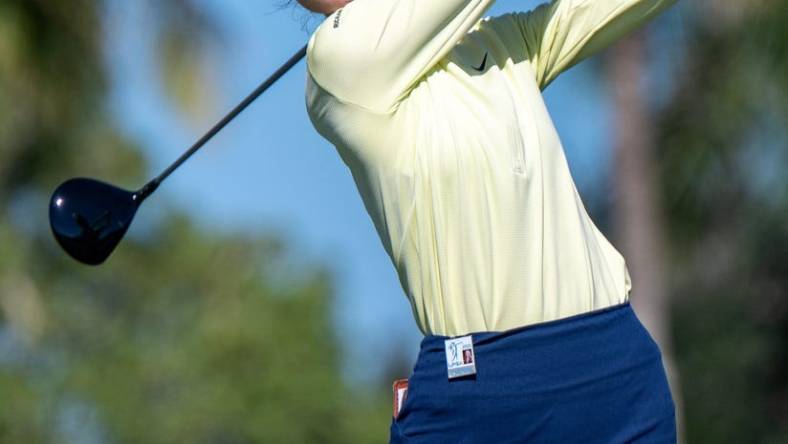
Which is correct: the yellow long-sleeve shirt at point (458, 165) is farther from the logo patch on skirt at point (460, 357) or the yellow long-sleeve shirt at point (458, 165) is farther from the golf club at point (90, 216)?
the golf club at point (90, 216)

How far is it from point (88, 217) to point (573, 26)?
1.25 metres

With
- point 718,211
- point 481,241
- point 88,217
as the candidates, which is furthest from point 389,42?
point 718,211

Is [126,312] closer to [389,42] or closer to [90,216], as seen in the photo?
[90,216]

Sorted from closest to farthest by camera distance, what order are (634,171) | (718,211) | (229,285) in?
(634,171) → (718,211) → (229,285)

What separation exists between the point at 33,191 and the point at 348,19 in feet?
49.4

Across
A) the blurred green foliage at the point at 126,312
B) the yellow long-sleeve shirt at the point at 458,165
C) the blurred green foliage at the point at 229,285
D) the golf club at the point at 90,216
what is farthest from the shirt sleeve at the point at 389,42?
the blurred green foliage at the point at 126,312

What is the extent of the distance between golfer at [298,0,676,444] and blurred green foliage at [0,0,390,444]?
10.3m

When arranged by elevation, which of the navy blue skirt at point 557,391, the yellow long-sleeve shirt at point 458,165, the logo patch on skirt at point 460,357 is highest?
the yellow long-sleeve shirt at point 458,165

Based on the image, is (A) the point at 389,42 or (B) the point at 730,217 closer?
(A) the point at 389,42

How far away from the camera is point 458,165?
3.28 meters

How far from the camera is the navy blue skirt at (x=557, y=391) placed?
3.28 m

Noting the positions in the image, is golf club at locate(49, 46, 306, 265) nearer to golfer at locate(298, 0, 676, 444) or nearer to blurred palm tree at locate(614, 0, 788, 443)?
golfer at locate(298, 0, 676, 444)

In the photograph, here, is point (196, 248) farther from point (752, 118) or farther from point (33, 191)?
point (752, 118)

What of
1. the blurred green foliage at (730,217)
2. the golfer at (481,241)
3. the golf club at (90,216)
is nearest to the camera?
the golfer at (481,241)
